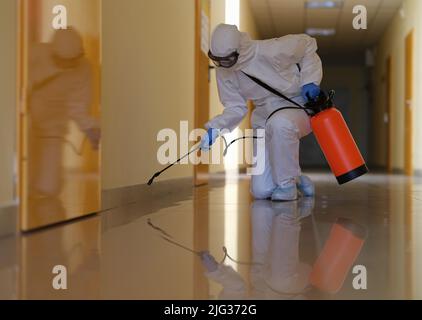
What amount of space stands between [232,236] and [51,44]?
0.80 metres

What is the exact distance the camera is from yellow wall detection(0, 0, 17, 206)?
1456 millimetres

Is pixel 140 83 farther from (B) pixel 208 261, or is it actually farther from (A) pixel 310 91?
(B) pixel 208 261

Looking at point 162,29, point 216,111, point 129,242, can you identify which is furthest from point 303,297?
point 216,111

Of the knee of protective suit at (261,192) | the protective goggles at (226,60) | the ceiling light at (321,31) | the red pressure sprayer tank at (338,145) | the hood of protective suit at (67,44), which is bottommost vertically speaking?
the knee of protective suit at (261,192)

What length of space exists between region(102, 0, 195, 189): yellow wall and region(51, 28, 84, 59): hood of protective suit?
0.40m

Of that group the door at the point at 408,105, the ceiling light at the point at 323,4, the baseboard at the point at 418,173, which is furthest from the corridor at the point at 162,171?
the ceiling light at the point at 323,4

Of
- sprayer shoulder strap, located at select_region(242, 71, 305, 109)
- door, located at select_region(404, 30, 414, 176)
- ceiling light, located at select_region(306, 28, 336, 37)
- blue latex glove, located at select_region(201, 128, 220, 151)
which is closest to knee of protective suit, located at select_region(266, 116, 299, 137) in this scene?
sprayer shoulder strap, located at select_region(242, 71, 305, 109)

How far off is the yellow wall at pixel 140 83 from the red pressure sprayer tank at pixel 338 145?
2.93 feet

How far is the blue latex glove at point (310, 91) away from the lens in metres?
2.64

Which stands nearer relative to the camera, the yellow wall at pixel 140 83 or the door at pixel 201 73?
the yellow wall at pixel 140 83

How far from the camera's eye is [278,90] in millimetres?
2811

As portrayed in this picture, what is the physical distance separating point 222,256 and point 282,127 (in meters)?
1.62

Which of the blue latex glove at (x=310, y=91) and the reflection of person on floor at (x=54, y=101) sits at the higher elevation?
the blue latex glove at (x=310, y=91)

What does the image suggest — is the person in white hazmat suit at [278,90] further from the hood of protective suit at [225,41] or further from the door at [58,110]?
the door at [58,110]
